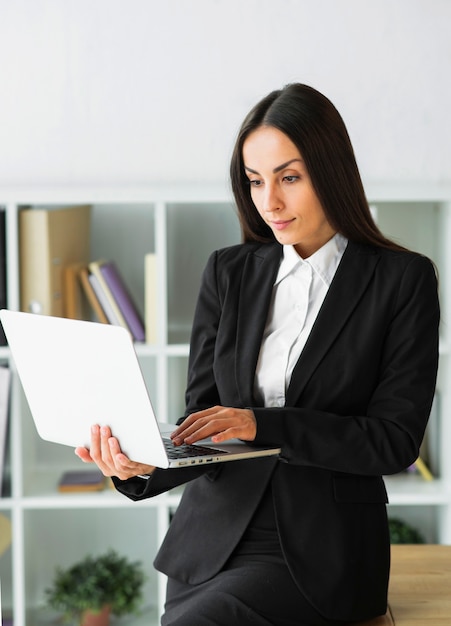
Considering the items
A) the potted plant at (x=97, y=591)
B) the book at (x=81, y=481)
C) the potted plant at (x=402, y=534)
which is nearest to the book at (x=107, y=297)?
the book at (x=81, y=481)

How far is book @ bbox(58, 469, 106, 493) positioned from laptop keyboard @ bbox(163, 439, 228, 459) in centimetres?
144

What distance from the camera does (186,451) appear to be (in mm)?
1474

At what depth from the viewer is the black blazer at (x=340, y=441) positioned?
158 cm

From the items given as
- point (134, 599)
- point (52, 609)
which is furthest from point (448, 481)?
point (52, 609)

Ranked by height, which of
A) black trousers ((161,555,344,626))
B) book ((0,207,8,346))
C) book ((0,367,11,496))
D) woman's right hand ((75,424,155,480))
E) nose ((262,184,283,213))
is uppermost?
nose ((262,184,283,213))

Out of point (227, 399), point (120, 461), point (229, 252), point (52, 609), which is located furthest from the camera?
point (52, 609)

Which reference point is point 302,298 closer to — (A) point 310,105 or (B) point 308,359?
(B) point 308,359

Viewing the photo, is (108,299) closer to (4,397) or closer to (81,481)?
(4,397)

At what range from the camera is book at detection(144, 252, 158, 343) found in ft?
9.18

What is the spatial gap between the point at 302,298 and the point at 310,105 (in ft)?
1.12

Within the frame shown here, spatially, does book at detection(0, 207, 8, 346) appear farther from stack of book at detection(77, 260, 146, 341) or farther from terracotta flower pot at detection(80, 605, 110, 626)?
terracotta flower pot at detection(80, 605, 110, 626)

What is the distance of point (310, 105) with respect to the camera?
1633mm

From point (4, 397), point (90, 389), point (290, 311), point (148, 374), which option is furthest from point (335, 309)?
point (148, 374)

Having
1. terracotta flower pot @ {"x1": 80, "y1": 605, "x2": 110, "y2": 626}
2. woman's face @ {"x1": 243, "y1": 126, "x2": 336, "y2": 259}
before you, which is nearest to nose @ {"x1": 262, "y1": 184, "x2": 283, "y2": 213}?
woman's face @ {"x1": 243, "y1": 126, "x2": 336, "y2": 259}
